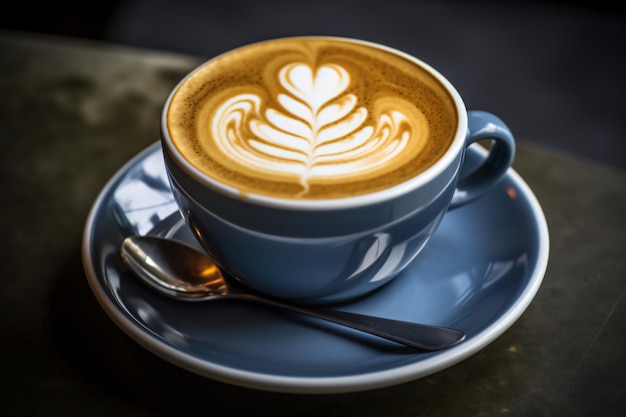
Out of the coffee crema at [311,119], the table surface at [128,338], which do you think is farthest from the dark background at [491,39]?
the coffee crema at [311,119]

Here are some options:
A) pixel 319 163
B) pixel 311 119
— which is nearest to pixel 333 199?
pixel 319 163

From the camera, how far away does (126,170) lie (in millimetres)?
972

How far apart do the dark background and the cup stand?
1239mm

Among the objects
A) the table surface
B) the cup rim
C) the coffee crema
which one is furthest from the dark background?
the cup rim

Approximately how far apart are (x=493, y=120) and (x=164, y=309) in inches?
17.1

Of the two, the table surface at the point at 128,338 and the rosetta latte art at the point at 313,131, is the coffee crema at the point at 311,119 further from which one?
the table surface at the point at 128,338

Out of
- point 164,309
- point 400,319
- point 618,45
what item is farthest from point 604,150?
point 164,309

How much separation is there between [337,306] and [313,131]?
0.67 feet

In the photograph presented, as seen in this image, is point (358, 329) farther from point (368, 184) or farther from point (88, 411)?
point (88, 411)

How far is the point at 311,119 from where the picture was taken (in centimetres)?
83

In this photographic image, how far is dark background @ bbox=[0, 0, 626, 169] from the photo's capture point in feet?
6.88

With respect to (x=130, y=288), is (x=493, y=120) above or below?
above

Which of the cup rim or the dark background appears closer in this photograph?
the cup rim

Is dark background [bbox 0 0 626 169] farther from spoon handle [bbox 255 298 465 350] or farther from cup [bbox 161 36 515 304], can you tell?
spoon handle [bbox 255 298 465 350]
